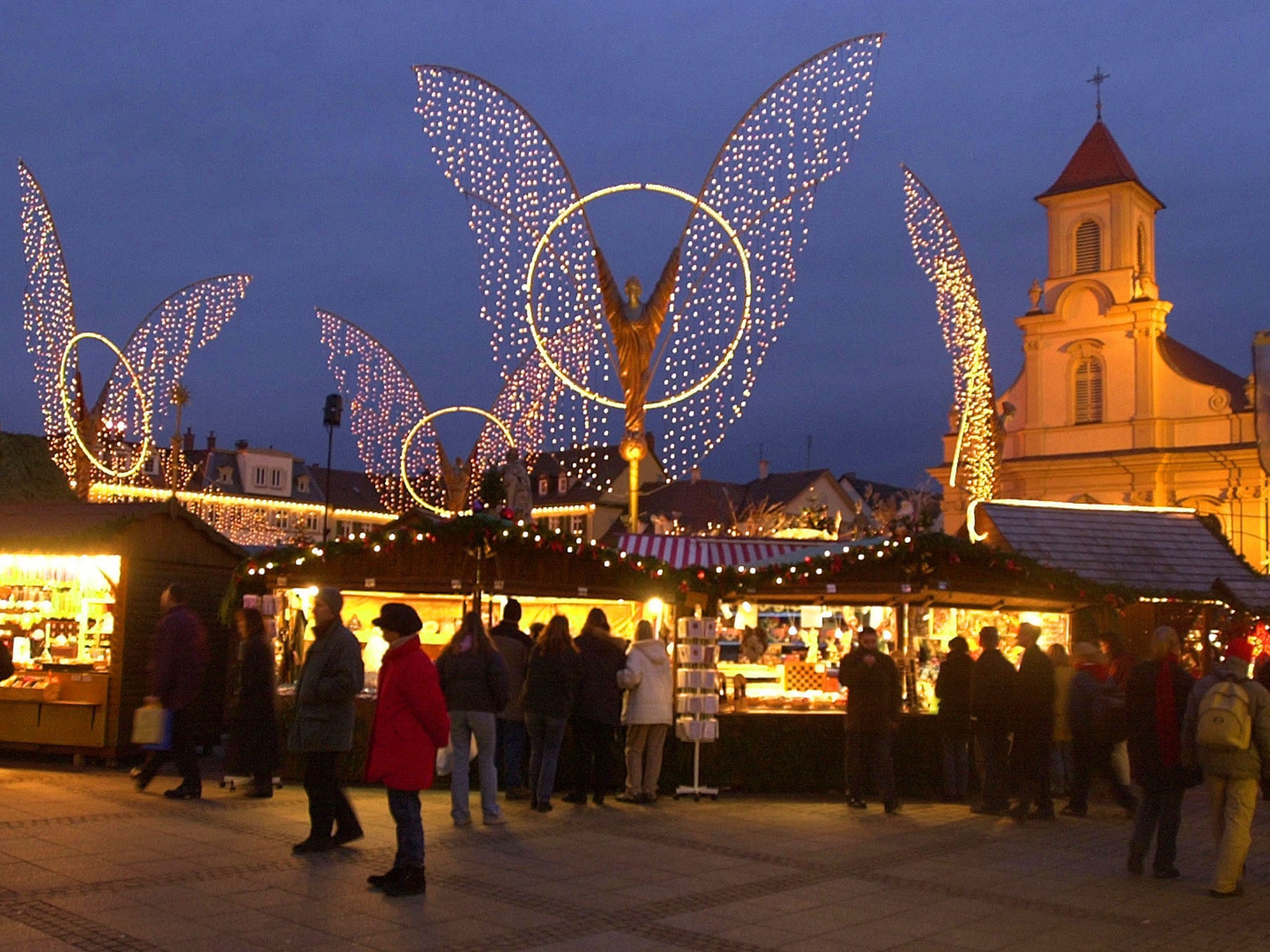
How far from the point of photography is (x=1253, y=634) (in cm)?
2139

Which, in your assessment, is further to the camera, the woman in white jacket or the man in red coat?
the woman in white jacket

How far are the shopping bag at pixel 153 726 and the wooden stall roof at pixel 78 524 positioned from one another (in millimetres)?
3449

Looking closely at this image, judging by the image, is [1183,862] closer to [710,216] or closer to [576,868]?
[576,868]

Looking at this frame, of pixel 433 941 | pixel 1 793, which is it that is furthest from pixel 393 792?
pixel 1 793

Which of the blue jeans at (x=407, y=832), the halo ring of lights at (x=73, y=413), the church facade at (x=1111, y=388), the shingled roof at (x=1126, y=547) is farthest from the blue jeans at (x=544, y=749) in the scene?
the church facade at (x=1111, y=388)

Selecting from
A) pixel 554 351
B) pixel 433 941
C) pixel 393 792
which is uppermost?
pixel 554 351

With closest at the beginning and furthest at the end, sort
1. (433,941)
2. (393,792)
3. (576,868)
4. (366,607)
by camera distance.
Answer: (433,941)
(393,792)
(576,868)
(366,607)

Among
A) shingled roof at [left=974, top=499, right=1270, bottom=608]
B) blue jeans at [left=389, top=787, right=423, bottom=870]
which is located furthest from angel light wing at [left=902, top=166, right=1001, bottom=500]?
blue jeans at [left=389, top=787, right=423, bottom=870]

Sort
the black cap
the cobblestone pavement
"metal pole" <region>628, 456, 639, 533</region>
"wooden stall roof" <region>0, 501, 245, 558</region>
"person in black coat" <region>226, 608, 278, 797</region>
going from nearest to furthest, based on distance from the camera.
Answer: the cobblestone pavement, the black cap, "person in black coat" <region>226, 608, 278, 797</region>, "wooden stall roof" <region>0, 501, 245, 558</region>, "metal pole" <region>628, 456, 639, 533</region>

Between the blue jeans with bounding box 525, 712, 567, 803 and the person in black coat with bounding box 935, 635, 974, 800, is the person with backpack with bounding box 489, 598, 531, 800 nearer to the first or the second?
the blue jeans with bounding box 525, 712, 567, 803

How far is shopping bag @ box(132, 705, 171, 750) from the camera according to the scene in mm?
11547

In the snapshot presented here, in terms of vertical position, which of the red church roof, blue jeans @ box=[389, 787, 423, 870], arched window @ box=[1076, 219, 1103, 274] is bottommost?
blue jeans @ box=[389, 787, 423, 870]

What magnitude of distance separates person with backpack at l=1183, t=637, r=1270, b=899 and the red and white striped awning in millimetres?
8190

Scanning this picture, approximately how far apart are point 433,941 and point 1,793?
6179 millimetres
